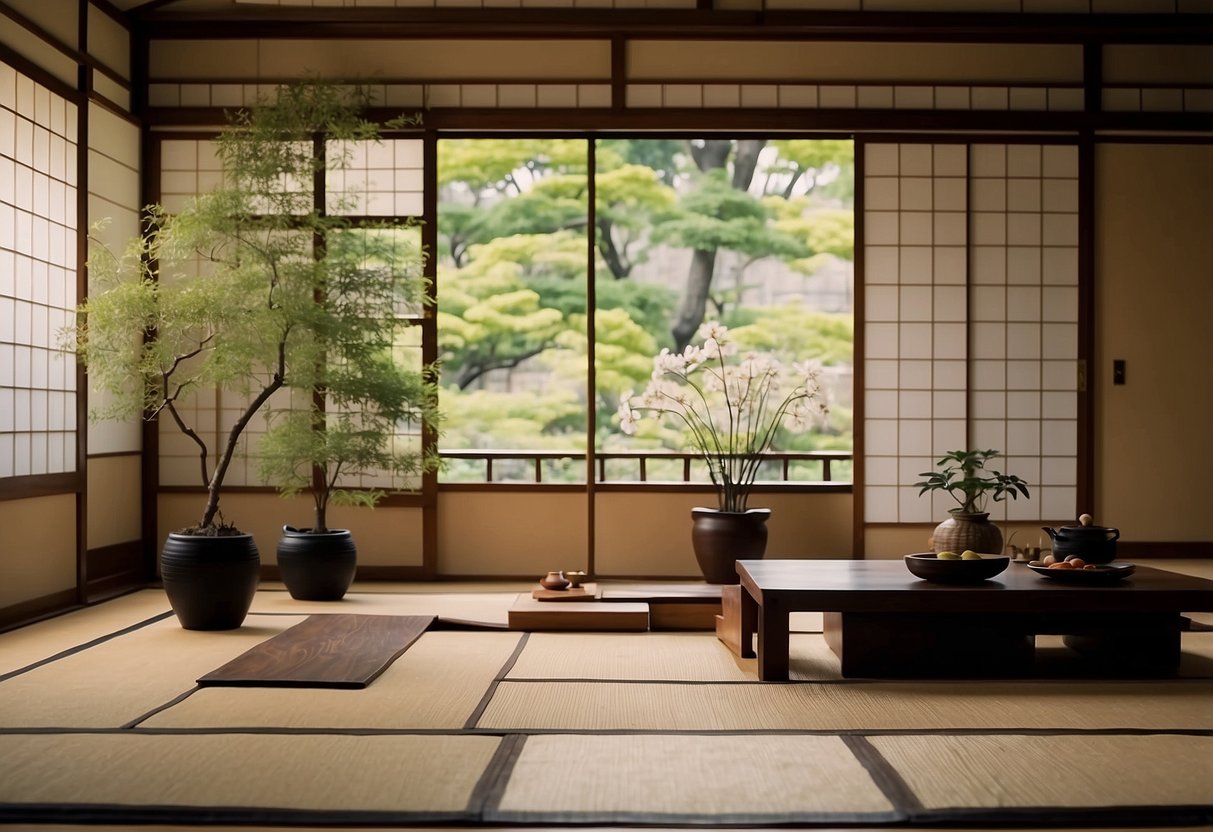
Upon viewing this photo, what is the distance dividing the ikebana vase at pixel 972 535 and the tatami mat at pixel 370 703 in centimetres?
216

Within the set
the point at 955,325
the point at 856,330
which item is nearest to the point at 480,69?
the point at 856,330

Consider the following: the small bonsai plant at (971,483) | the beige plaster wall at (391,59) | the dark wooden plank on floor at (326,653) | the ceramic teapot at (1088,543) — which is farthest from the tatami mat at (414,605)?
the beige plaster wall at (391,59)

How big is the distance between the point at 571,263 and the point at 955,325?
574 centimetres

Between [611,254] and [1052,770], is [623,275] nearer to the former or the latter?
[611,254]

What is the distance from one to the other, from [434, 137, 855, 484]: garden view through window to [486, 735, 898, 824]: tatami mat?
8.57m

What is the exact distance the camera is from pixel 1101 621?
405 cm

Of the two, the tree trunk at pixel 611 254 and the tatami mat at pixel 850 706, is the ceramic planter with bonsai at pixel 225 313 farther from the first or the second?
the tree trunk at pixel 611 254

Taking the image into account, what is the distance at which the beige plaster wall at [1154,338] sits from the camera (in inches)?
260

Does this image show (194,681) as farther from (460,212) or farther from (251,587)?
(460,212)

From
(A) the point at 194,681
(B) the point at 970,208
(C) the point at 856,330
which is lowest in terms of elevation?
(A) the point at 194,681

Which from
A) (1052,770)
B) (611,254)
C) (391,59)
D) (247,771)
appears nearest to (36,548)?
(247,771)

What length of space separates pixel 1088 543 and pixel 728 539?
2.02 metres

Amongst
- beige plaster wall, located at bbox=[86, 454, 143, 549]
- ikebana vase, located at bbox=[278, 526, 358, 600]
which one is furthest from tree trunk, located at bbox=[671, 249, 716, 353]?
ikebana vase, located at bbox=[278, 526, 358, 600]

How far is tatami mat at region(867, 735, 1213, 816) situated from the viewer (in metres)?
2.59
